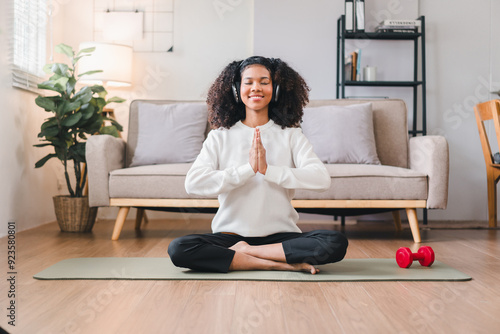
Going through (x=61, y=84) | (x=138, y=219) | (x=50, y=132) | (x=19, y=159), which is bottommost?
(x=138, y=219)

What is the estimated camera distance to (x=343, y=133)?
3.05m

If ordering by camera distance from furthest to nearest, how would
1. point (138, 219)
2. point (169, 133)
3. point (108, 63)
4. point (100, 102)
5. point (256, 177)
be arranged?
point (108, 63), point (138, 219), point (100, 102), point (169, 133), point (256, 177)

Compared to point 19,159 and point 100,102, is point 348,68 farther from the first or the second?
point 19,159

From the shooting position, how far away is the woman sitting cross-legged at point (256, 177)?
172 cm

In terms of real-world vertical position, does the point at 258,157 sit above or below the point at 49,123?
below

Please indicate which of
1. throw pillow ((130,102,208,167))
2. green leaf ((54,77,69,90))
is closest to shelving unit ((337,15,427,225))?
throw pillow ((130,102,208,167))

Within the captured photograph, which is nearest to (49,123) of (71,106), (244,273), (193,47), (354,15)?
(71,106)

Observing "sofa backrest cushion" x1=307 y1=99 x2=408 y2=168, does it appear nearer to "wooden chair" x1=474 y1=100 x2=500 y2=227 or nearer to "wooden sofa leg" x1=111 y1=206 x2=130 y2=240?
"wooden chair" x1=474 y1=100 x2=500 y2=227

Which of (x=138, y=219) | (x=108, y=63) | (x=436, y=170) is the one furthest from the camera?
(x=108, y=63)

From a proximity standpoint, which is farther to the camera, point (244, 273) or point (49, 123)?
point (49, 123)

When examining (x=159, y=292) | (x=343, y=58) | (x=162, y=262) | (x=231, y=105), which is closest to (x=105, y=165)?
(x=162, y=262)

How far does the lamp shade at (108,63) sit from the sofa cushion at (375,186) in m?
1.64

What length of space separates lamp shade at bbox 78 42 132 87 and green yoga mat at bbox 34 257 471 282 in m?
1.82

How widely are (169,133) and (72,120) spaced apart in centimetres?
56
